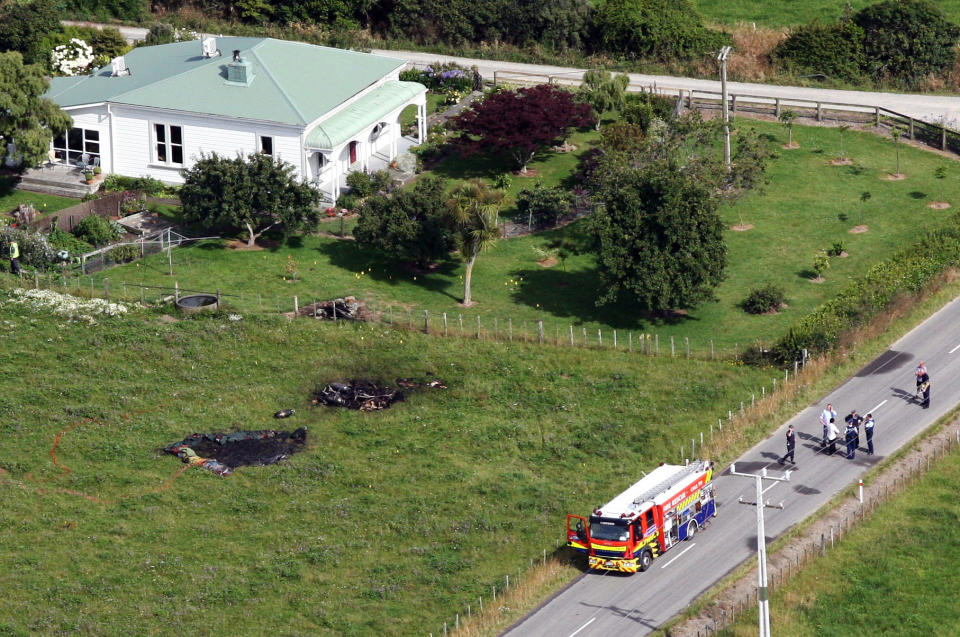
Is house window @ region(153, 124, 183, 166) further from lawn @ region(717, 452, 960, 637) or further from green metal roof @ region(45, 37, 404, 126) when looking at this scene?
lawn @ region(717, 452, 960, 637)

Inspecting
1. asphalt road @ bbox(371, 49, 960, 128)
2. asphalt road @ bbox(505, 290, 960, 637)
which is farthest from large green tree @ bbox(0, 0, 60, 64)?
asphalt road @ bbox(505, 290, 960, 637)

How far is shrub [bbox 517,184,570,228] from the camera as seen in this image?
89500 mm

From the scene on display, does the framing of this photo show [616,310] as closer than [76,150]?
Yes

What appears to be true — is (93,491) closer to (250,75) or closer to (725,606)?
(725,606)

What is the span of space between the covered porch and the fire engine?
1402 inches

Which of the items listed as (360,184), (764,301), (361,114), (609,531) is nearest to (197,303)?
(360,184)

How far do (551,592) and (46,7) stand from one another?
67.4m

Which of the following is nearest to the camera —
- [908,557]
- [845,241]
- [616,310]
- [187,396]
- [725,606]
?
[725,606]

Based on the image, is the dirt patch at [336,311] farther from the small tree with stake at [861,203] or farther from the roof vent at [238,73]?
the small tree with stake at [861,203]

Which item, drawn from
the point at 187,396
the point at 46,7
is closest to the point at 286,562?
the point at 187,396

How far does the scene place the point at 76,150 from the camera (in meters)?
95.2

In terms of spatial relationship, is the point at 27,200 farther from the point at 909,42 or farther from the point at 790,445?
the point at 909,42

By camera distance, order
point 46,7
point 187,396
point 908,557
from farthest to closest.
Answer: point 46,7
point 187,396
point 908,557

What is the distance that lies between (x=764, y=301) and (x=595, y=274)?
31.1ft
